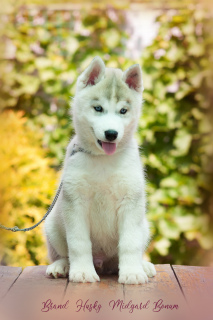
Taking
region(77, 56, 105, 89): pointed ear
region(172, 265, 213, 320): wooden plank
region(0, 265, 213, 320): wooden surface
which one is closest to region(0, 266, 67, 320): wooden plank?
region(0, 265, 213, 320): wooden surface

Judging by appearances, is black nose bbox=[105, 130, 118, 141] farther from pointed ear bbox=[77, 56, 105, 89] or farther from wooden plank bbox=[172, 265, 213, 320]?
wooden plank bbox=[172, 265, 213, 320]

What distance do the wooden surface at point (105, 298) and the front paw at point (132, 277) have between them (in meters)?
0.04

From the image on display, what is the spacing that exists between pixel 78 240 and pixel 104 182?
0.37 meters

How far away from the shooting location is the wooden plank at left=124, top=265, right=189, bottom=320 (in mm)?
2277

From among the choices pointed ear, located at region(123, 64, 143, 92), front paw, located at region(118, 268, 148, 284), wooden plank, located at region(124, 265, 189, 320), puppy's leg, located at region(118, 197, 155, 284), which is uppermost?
pointed ear, located at region(123, 64, 143, 92)

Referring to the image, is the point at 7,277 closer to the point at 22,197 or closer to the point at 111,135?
the point at 111,135

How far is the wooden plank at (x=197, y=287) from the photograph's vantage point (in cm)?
236

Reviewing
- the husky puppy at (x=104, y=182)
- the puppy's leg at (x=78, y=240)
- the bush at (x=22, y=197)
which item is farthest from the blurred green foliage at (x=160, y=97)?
the puppy's leg at (x=78, y=240)

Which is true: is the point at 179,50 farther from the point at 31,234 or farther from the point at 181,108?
the point at 31,234

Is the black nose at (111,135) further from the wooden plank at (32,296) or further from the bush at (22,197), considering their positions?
the bush at (22,197)

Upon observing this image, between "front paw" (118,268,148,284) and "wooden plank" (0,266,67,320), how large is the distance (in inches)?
13.0

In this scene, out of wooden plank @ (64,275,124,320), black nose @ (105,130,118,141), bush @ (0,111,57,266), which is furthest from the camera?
bush @ (0,111,57,266)

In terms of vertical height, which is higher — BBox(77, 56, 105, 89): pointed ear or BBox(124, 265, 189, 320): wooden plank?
BBox(77, 56, 105, 89): pointed ear

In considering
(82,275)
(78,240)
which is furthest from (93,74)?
(82,275)
